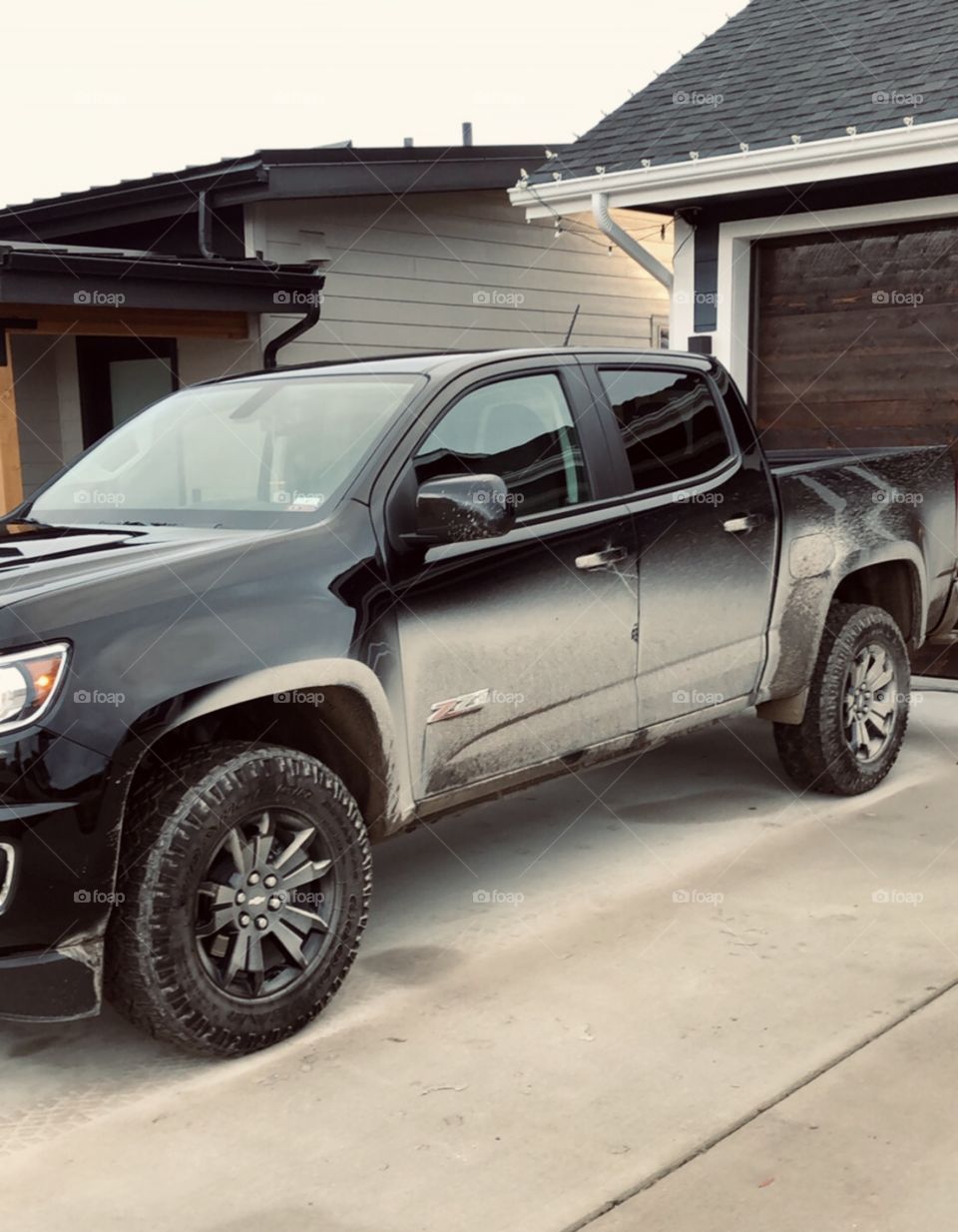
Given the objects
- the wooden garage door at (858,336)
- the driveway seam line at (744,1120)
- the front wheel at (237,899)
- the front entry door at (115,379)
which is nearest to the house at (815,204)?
the wooden garage door at (858,336)

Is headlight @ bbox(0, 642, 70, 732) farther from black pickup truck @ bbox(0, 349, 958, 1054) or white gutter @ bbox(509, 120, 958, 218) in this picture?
white gutter @ bbox(509, 120, 958, 218)

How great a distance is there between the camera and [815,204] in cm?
958

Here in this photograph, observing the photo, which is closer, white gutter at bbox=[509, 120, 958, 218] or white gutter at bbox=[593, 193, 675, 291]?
white gutter at bbox=[509, 120, 958, 218]

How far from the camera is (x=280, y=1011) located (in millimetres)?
3814

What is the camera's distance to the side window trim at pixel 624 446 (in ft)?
16.6

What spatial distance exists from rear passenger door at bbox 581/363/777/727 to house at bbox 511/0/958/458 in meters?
3.83

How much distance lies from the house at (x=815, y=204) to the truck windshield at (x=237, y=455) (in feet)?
17.0

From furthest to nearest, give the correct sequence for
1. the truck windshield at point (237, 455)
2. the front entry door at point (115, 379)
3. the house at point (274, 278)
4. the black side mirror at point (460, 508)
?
the front entry door at point (115, 379), the house at point (274, 278), the truck windshield at point (237, 455), the black side mirror at point (460, 508)

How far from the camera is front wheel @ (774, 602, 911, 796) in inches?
234

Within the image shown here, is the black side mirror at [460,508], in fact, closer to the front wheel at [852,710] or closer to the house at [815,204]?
the front wheel at [852,710]

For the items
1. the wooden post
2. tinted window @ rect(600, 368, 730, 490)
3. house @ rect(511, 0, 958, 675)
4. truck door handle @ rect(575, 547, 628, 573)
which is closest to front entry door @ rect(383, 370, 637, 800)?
truck door handle @ rect(575, 547, 628, 573)

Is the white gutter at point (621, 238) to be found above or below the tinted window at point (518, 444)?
above

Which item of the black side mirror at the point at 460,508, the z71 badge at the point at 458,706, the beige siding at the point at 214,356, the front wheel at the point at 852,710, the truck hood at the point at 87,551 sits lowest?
the front wheel at the point at 852,710

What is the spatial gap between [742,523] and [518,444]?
3.84 feet
